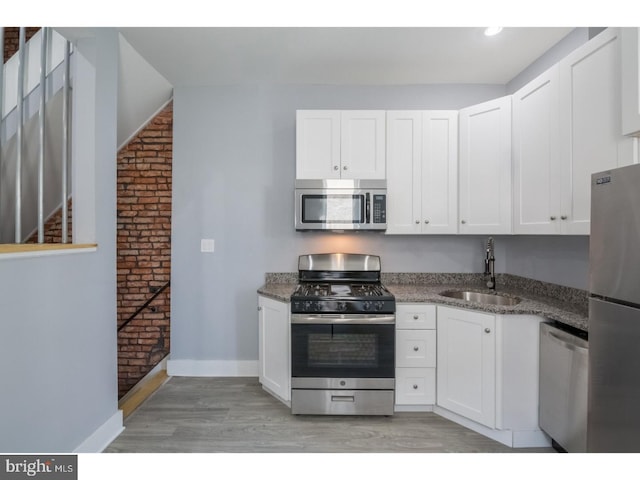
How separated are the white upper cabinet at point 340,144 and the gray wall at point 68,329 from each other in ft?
4.26

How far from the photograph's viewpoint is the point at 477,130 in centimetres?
249

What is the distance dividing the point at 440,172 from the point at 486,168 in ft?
1.07

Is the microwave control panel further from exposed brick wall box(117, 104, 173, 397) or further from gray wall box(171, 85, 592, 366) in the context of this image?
exposed brick wall box(117, 104, 173, 397)

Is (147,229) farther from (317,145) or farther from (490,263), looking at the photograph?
(490,263)

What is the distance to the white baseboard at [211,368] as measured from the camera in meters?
2.96

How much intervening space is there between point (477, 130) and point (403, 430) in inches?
86.2

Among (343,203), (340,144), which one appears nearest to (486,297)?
(343,203)

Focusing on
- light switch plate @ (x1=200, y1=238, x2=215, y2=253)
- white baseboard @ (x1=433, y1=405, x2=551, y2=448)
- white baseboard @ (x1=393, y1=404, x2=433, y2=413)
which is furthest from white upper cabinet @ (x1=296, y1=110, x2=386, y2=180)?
white baseboard @ (x1=433, y1=405, x2=551, y2=448)

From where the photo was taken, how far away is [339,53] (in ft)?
7.99

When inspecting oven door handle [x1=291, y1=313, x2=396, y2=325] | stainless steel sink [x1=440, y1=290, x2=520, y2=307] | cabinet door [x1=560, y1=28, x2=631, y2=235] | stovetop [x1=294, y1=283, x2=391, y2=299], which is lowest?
oven door handle [x1=291, y1=313, x2=396, y2=325]

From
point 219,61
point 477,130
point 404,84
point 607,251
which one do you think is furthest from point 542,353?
point 219,61

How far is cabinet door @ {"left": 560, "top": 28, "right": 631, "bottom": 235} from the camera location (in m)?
1.53

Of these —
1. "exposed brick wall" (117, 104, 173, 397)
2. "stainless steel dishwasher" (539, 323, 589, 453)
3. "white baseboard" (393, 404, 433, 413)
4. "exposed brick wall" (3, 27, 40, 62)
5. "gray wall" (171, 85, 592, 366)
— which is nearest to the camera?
"stainless steel dishwasher" (539, 323, 589, 453)

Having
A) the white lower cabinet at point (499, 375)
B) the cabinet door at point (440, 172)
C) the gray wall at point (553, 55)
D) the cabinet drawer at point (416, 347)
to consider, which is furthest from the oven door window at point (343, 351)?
the gray wall at point (553, 55)
